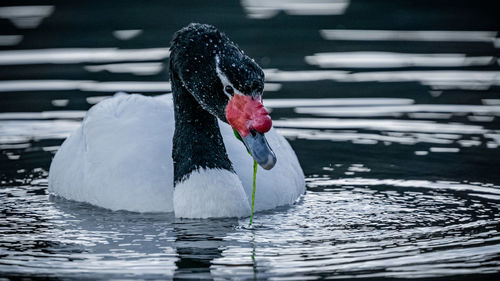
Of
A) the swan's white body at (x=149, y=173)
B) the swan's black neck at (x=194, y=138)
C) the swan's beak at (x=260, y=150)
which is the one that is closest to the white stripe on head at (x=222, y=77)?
the swan's beak at (x=260, y=150)

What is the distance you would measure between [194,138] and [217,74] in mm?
1226

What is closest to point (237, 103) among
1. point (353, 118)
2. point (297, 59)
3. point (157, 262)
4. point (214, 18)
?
point (157, 262)

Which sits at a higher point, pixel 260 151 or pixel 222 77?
pixel 222 77

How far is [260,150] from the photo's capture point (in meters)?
9.40

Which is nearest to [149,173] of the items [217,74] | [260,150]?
[217,74]

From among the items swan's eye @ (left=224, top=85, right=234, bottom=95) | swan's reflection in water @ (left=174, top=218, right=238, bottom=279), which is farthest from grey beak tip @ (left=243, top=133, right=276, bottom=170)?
swan's reflection in water @ (left=174, top=218, right=238, bottom=279)

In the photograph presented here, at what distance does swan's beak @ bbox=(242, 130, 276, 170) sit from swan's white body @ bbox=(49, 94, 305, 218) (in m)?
1.35

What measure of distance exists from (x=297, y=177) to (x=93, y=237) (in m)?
2.40

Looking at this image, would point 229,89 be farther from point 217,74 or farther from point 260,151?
point 260,151

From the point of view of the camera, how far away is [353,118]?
47.9ft

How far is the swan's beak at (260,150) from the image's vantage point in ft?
30.7

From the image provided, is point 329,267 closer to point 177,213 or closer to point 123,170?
point 177,213

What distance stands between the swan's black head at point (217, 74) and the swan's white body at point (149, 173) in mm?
808

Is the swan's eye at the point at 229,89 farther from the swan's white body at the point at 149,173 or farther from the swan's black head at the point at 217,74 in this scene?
the swan's white body at the point at 149,173
